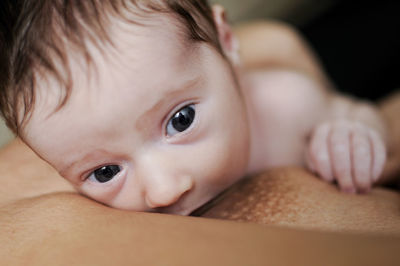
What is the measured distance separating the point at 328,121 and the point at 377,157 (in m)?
0.27

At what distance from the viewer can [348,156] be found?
867mm

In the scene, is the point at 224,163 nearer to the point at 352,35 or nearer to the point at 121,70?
the point at 121,70

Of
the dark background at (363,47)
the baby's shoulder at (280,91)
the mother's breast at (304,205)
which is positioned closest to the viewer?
the mother's breast at (304,205)

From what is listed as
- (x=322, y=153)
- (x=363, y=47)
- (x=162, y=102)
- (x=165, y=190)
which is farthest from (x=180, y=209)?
(x=363, y=47)

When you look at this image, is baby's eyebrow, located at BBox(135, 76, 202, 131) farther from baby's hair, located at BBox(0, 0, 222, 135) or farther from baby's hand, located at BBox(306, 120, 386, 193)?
baby's hand, located at BBox(306, 120, 386, 193)

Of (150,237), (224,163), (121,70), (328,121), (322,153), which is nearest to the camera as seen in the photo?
(150,237)

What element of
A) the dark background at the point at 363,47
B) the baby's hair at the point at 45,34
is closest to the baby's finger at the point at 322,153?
the baby's hair at the point at 45,34

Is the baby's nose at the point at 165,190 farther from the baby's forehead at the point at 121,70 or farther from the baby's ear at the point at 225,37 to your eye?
the baby's ear at the point at 225,37

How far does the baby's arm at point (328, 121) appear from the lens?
0.85 m

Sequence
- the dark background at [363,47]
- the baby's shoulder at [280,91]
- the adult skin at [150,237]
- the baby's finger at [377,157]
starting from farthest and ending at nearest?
1. the dark background at [363,47]
2. the baby's shoulder at [280,91]
3. the baby's finger at [377,157]
4. the adult skin at [150,237]

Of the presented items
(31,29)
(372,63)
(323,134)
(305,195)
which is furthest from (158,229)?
(372,63)

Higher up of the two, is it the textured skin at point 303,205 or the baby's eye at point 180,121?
the baby's eye at point 180,121

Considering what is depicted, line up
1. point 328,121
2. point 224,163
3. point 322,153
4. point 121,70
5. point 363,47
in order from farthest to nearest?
point 363,47 → point 328,121 → point 322,153 → point 224,163 → point 121,70

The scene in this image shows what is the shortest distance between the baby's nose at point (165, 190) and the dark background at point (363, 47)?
1.05 meters
